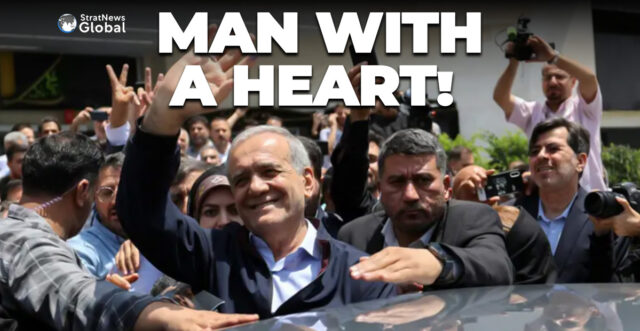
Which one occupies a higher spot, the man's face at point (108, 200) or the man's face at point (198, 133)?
the man's face at point (198, 133)

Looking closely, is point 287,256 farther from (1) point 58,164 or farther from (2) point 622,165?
(2) point 622,165

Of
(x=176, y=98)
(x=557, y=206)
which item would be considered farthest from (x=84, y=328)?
(x=557, y=206)

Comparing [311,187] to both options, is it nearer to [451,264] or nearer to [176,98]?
[451,264]

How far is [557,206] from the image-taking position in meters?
3.83

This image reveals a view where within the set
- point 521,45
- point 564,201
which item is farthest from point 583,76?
point 564,201

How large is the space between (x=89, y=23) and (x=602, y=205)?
43.6 ft

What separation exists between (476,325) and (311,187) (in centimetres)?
108

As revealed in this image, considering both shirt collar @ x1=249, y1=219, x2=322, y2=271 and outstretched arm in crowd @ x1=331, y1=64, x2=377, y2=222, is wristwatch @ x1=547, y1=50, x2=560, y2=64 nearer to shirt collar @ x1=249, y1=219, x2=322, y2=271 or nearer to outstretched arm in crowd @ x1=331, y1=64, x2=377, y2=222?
outstretched arm in crowd @ x1=331, y1=64, x2=377, y2=222

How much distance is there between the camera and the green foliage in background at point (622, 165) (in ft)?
32.3

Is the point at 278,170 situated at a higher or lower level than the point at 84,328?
higher

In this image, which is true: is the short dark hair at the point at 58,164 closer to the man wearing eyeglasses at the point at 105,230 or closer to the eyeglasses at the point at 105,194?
the man wearing eyeglasses at the point at 105,230

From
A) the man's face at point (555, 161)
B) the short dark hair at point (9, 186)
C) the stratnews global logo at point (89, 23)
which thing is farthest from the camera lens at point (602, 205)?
the stratnews global logo at point (89, 23)

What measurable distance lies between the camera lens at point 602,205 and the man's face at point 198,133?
5.32 metres

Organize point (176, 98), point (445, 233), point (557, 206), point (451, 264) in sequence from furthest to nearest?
point (557, 206)
point (445, 233)
point (451, 264)
point (176, 98)
